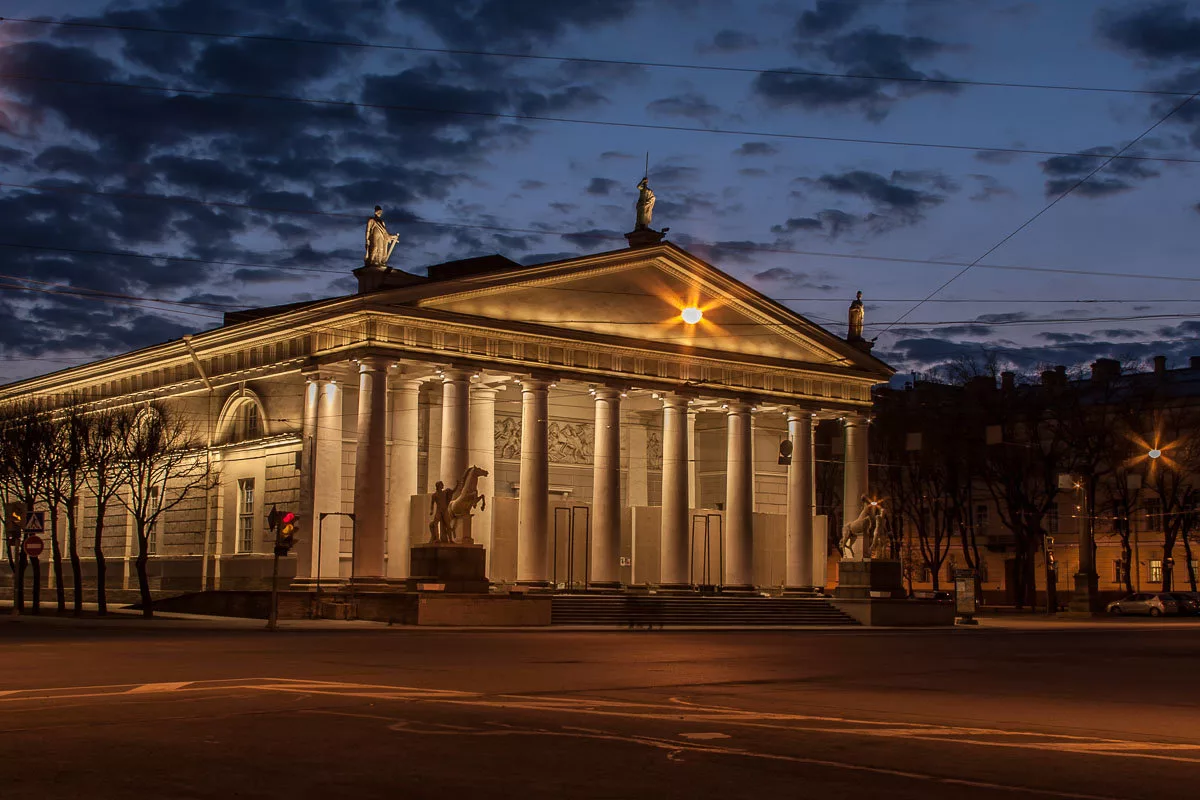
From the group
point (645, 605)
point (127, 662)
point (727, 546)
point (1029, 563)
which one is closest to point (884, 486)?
point (1029, 563)

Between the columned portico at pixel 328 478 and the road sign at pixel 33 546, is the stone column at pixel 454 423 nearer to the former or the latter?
the columned portico at pixel 328 478

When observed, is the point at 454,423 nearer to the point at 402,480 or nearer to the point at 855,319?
the point at 402,480

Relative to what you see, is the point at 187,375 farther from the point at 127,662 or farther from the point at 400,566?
the point at 127,662

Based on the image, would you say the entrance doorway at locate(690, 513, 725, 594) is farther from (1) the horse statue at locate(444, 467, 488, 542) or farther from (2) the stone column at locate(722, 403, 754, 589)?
(1) the horse statue at locate(444, 467, 488, 542)

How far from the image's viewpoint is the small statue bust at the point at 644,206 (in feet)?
195

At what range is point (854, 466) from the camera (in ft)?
213

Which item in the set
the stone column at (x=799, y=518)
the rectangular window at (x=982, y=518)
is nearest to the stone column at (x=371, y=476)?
the stone column at (x=799, y=518)

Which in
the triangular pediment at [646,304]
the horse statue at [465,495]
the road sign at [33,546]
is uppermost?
the triangular pediment at [646,304]

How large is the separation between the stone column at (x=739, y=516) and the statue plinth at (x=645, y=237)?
9.08 metres

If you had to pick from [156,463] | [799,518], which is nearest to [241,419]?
[156,463]

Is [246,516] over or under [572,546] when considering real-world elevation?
over

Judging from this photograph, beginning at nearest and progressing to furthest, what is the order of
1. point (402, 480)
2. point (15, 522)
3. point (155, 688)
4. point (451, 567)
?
point (155, 688)
point (15, 522)
point (451, 567)
point (402, 480)

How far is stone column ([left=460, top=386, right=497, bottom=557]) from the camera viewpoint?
A: 181 feet

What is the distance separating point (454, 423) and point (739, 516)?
46.8ft
